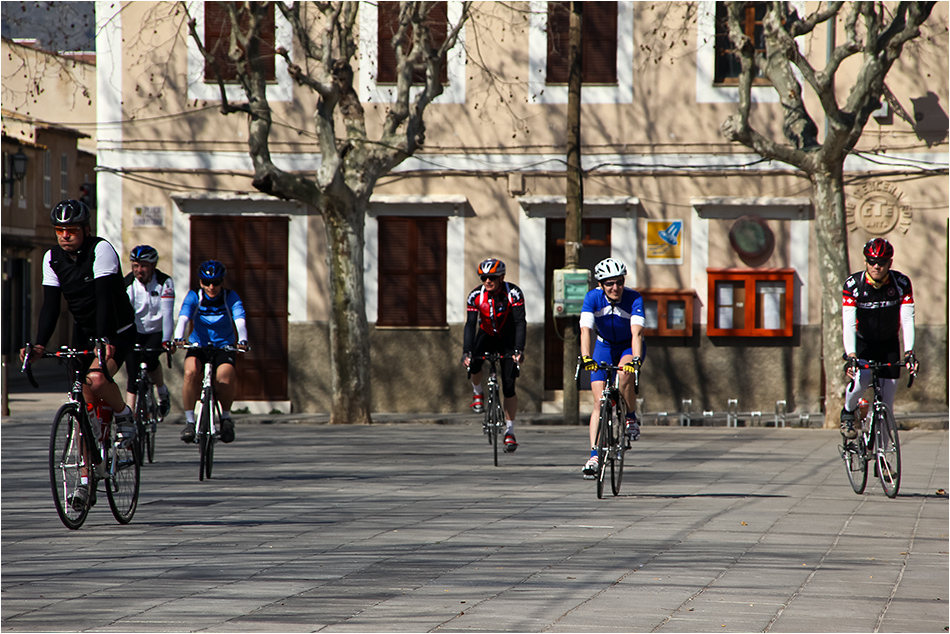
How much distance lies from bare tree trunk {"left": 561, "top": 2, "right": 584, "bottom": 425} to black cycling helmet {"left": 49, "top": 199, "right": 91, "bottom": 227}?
11.1 m

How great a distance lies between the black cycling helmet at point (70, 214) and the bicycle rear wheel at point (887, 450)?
6.40 metres

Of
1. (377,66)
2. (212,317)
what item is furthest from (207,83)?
(212,317)

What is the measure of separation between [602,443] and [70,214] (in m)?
4.39

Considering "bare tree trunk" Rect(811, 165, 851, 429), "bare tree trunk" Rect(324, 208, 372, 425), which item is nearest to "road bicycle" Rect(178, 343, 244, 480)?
"bare tree trunk" Rect(324, 208, 372, 425)

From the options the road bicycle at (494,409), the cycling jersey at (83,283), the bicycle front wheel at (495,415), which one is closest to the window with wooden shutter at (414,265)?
the road bicycle at (494,409)

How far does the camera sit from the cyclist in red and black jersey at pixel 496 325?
13.4 metres

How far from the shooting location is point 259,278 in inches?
854

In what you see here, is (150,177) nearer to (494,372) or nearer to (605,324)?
(494,372)

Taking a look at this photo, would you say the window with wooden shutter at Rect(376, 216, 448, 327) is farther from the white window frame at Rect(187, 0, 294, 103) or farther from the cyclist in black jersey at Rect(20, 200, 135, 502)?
the cyclist in black jersey at Rect(20, 200, 135, 502)

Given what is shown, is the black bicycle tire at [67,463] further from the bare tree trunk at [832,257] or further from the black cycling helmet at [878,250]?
the bare tree trunk at [832,257]

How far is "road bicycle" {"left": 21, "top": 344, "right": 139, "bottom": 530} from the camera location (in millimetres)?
8352

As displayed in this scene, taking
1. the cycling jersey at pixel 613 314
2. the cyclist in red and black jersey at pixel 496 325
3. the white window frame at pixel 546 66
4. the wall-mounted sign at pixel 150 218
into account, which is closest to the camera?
the cycling jersey at pixel 613 314

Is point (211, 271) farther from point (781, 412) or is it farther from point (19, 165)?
point (19, 165)

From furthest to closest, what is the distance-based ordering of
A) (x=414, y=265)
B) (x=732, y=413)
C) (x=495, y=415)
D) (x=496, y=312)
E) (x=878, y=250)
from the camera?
1. (x=414, y=265)
2. (x=732, y=413)
3. (x=496, y=312)
4. (x=495, y=415)
5. (x=878, y=250)
